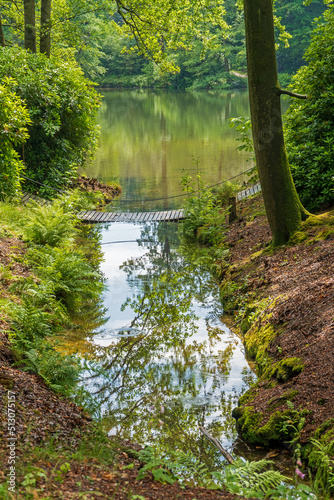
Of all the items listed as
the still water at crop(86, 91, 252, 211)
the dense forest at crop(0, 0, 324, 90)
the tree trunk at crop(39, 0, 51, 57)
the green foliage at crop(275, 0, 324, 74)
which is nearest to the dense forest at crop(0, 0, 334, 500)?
the tree trunk at crop(39, 0, 51, 57)

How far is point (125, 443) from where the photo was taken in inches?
163

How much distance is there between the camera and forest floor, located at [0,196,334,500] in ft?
9.71

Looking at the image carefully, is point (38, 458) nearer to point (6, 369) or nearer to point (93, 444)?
point (93, 444)

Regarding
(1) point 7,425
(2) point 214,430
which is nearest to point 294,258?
(2) point 214,430

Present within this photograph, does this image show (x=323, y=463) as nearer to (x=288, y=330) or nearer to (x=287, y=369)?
(x=287, y=369)

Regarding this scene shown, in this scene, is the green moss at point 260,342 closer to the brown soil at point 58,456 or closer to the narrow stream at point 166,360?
the narrow stream at point 166,360

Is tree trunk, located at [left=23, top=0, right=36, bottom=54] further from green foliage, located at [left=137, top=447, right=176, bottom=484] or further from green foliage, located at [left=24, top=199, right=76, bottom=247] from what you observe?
green foliage, located at [left=137, top=447, right=176, bottom=484]

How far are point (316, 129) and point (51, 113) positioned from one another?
794 cm

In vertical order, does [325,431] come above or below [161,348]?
above

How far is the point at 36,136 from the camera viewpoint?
46.6 feet

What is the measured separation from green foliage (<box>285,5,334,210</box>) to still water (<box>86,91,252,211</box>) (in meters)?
3.45

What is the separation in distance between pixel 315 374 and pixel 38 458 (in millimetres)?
2506

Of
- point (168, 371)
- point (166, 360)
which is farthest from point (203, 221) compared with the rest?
point (168, 371)

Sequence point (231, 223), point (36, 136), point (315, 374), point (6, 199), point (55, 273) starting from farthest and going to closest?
point (36, 136), point (231, 223), point (6, 199), point (55, 273), point (315, 374)
